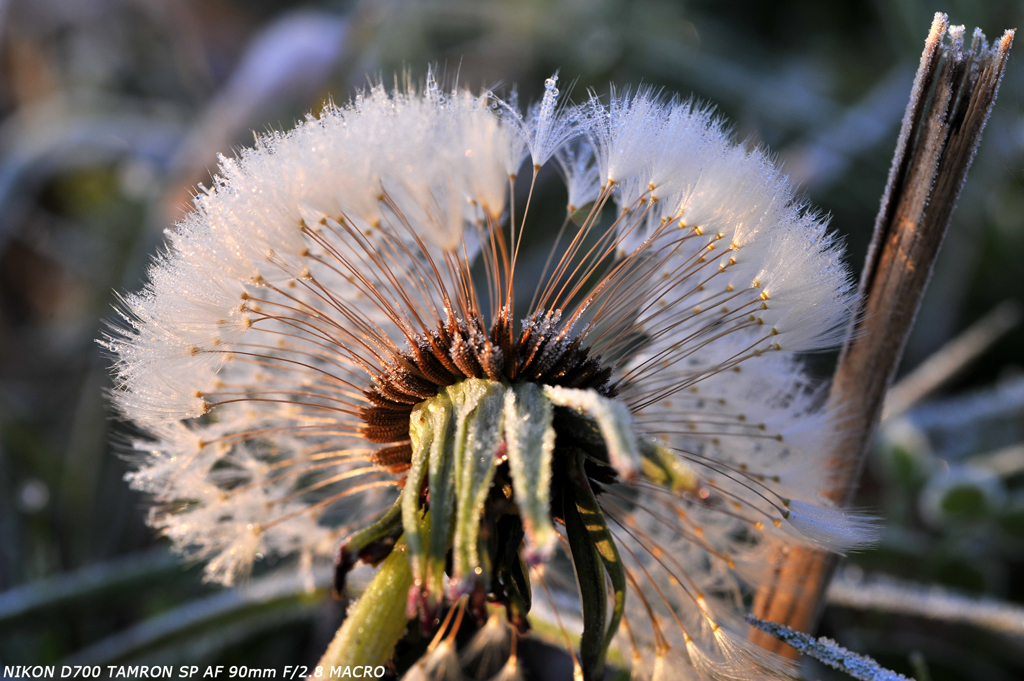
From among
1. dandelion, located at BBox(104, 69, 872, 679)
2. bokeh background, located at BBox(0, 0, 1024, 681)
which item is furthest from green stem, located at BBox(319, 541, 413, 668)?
bokeh background, located at BBox(0, 0, 1024, 681)

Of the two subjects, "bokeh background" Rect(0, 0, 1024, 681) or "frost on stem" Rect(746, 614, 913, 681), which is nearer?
"frost on stem" Rect(746, 614, 913, 681)

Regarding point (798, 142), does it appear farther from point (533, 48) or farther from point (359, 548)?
point (359, 548)

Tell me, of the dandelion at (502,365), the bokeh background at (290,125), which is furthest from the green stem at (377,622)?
the bokeh background at (290,125)

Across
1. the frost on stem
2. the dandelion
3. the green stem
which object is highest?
the dandelion

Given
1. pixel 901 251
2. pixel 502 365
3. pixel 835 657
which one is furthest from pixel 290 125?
pixel 835 657

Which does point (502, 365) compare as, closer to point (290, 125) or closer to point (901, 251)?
point (901, 251)

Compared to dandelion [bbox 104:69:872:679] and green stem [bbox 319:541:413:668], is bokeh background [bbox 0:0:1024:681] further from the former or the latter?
green stem [bbox 319:541:413:668]

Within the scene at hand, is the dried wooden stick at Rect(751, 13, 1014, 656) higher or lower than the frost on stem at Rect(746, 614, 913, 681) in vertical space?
higher
